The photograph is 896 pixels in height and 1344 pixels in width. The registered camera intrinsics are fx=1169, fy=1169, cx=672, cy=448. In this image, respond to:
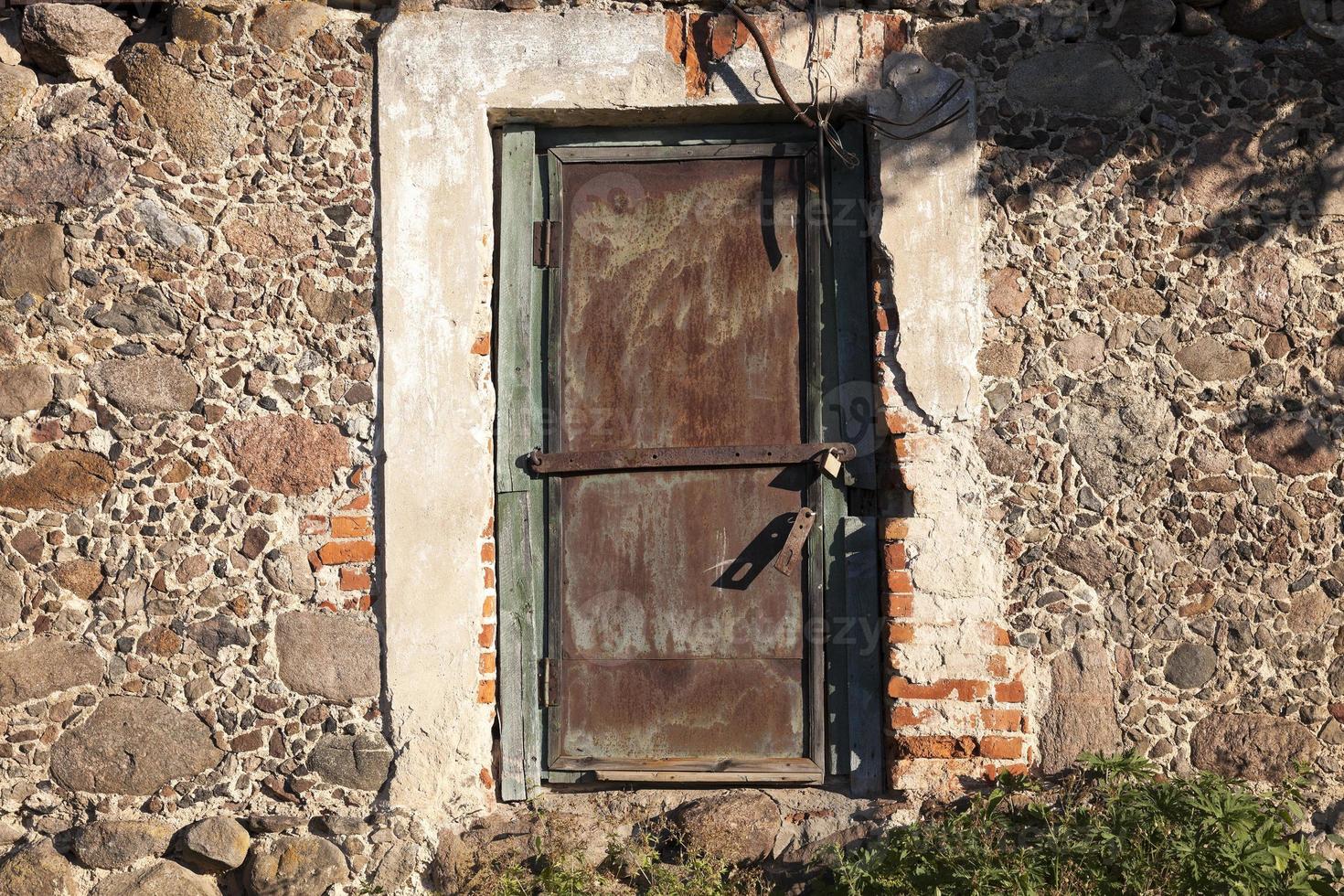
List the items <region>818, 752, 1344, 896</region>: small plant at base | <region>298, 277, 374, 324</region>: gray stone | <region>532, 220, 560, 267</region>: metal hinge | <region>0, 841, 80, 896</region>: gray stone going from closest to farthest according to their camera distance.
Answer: <region>818, 752, 1344, 896</region>: small plant at base
<region>0, 841, 80, 896</region>: gray stone
<region>298, 277, 374, 324</region>: gray stone
<region>532, 220, 560, 267</region>: metal hinge

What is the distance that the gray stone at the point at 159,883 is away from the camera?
313cm

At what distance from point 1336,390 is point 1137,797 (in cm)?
131

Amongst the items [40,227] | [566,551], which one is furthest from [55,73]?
Result: [566,551]

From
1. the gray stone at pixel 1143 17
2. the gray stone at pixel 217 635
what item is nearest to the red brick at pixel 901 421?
the gray stone at pixel 1143 17

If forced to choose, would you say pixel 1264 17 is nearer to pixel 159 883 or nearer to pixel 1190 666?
pixel 1190 666

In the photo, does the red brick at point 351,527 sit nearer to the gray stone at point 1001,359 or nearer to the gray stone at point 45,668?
the gray stone at point 45,668

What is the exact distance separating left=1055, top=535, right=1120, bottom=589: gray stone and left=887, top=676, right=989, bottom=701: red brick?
1.33ft

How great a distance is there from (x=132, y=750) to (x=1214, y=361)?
126 inches

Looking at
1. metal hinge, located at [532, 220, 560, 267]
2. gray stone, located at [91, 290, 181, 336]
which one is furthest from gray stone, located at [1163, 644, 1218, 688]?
gray stone, located at [91, 290, 181, 336]

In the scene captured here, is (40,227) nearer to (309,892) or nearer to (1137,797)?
(309,892)

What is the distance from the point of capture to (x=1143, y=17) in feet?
11.1

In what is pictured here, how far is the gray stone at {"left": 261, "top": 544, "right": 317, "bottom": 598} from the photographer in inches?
129

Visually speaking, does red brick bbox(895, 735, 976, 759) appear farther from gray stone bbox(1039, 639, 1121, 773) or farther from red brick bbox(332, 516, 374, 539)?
red brick bbox(332, 516, 374, 539)

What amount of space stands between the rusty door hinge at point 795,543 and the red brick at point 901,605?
11.5 inches
